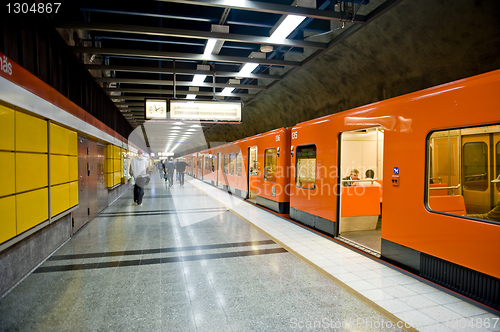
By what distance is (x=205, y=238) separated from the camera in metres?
5.18

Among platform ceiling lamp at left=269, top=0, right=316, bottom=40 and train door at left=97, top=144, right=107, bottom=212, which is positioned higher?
platform ceiling lamp at left=269, top=0, right=316, bottom=40

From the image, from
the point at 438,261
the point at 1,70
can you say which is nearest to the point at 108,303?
the point at 1,70

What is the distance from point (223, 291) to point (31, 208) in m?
2.60

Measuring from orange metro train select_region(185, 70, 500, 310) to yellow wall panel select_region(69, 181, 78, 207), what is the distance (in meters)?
4.59

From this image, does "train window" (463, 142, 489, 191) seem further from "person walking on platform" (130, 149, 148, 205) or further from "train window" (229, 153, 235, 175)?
"train window" (229, 153, 235, 175)

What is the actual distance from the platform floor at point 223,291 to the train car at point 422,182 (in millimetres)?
328

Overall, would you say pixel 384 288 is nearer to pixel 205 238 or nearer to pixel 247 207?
pixel 205 238

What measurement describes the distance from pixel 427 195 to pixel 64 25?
5472 mm

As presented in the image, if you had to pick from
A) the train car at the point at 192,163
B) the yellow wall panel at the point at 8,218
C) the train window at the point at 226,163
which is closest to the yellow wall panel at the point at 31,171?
the yellow wall panel at the point at 8,218

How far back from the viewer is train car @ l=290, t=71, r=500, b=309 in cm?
274

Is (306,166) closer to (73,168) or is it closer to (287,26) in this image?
(287,26)

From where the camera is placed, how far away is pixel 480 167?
4090mm

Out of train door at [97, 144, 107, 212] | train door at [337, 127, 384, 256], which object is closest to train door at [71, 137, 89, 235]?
train door at [97, 144, 107, 212]

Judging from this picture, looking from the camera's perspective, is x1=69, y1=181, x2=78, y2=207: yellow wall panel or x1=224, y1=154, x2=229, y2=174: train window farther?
x1=224, y1=154, x2=229, y2=174: train window
